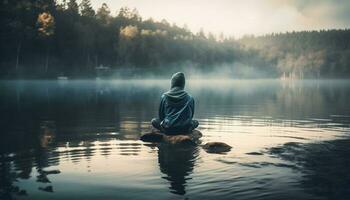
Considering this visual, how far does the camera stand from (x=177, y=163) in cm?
1411

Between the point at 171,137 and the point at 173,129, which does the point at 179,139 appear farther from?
the point at 173,129

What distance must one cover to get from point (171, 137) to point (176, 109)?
47.2 inches

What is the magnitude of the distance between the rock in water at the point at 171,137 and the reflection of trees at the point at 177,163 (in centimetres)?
49

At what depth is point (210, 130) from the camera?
2336 centimetres

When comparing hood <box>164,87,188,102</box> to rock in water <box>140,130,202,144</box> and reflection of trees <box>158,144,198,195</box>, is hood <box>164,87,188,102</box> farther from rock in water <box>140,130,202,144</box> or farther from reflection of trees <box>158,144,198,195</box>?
reflection of trees <box>158,144,198,195</box>

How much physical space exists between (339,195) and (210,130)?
517 inches

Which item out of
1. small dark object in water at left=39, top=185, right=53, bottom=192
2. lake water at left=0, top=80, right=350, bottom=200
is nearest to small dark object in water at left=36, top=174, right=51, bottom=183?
lake water at left=0, top=80, right=350, bottom=200

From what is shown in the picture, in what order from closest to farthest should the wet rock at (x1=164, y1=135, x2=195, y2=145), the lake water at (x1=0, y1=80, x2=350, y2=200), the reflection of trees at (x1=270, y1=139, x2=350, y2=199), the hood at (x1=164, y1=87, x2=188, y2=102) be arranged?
the lake water at (x1=0, y1=80, x2=350, y2=200), the reflection of trees at (x1=270, y1=139, x2=350, y2=199), the wet rock at (x1=164, y1=135, x2=195, y2=145), the hood at (x1=164, y1=87, x2=188, y2=102)

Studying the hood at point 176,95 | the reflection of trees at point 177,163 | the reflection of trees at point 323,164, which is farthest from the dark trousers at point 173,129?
the reflection of trees at point 323,164

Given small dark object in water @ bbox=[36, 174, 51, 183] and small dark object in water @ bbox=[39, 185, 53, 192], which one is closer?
small dark object in water @ bbox=[39, 185, 53, 192]

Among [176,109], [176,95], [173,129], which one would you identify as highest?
[176,95]

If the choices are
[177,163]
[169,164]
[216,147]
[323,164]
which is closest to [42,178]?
[169,164]

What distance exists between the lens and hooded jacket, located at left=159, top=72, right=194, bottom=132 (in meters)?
18.3

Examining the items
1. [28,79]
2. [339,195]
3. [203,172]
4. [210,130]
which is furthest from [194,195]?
[28,79]
